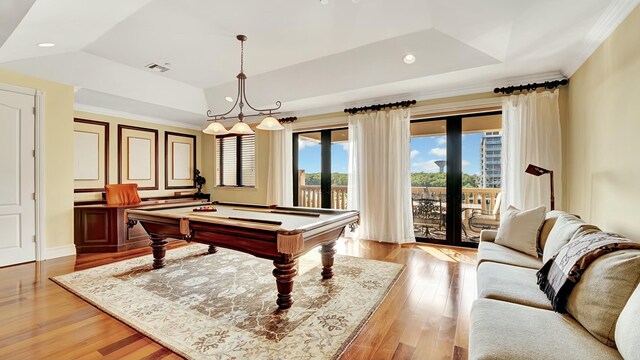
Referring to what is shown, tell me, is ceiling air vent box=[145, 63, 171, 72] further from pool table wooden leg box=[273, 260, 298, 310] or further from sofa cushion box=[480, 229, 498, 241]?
sofa cushion box=[480, 229, 498, 241]

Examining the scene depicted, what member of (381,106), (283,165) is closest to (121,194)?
(283,165)

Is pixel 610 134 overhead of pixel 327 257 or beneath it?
overhead

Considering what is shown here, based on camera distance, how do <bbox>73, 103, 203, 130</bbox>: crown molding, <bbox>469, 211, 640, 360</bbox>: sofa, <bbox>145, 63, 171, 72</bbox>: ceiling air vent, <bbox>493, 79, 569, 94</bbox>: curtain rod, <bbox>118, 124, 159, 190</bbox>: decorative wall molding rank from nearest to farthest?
<bbox>469, 211, 640, 360</bbox>: sofa
<bbox>493, 79, 569, 94</bbox>: curtain rod
<bbox>145, 63, 171, 72</bbox>: ceiling air vent
<bbox>73, 103, 203, 130</bbox>: crown molding
<bbox>118, 124, 159, 190</bbox>: decorative wall molding

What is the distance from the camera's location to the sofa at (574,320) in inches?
48.0

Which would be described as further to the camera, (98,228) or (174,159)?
(174,159)

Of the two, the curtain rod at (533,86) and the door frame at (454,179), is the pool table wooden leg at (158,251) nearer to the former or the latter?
the door frame at (454,179)

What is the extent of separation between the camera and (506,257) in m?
2.61

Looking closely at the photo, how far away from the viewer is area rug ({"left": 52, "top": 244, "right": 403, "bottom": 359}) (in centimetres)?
206

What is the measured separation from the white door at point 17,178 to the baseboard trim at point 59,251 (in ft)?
0.51

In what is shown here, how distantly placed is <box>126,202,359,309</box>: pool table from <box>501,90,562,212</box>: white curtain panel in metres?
2.51

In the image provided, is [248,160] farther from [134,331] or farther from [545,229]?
[545,229]

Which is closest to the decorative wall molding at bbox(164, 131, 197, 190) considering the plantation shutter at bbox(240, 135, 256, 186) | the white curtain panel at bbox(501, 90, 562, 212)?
the plantation shutter at bbox(240, 135, 256, 186)

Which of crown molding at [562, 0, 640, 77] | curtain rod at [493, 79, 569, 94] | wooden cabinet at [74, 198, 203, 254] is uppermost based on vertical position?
crown molding at [562, 0, 640, 77]

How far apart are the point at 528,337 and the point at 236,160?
6569mm
